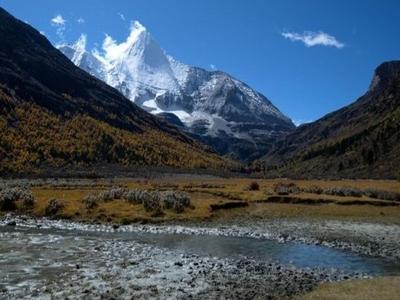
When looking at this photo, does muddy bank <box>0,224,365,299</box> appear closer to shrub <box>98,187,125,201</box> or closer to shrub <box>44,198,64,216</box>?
shrub <box>44,198,64,216</box>

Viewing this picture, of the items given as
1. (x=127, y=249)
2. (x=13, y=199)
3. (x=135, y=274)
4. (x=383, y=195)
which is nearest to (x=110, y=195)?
(x=13, y=199)

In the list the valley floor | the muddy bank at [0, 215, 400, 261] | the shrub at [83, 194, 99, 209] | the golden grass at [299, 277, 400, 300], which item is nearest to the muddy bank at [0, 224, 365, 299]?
the valley floor

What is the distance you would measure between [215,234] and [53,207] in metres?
24.5

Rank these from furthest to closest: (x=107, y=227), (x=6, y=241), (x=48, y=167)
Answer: (x=48, y=167) → (x=107, y=227) → (x=6, y=241)

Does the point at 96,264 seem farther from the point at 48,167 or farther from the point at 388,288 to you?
the point at 48,167

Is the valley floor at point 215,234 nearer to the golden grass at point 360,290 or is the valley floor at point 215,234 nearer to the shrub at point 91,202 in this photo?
the golden grass at point 360,290

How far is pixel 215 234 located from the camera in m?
55.7

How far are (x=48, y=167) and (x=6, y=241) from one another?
13645 cm

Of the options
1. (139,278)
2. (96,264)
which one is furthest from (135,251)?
(139,278)

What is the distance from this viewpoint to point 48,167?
179125mm

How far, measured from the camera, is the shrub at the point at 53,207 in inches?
2697

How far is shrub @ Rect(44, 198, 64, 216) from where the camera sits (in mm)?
68500

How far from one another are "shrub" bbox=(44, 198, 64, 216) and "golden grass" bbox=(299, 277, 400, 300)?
148ft

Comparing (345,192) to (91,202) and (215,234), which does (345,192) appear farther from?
(91,202)
